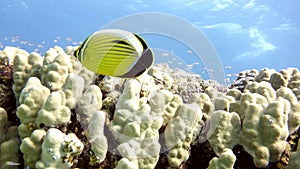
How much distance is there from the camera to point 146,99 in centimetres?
246

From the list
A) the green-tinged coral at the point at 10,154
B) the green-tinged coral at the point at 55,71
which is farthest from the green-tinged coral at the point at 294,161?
the green-tinged coral at the point at 10,154

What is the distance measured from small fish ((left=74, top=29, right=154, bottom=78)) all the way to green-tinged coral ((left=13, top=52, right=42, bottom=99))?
1.51 meters

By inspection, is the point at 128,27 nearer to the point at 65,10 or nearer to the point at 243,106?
the point at 243,106

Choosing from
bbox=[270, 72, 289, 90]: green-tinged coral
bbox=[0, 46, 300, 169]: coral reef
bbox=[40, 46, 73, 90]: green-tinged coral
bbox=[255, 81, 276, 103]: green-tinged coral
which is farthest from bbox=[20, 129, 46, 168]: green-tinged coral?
bbox=[270, 72, 289, 90]: green-tinged coral

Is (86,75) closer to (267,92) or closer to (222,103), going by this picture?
(222,103)

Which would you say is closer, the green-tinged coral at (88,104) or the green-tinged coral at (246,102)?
the green-tinged coral at (88,104)

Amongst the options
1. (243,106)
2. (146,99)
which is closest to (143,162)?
(146,99)

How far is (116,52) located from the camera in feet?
4.94

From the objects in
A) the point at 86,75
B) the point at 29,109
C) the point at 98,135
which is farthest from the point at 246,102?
the point at 29,109

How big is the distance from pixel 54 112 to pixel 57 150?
0.36m

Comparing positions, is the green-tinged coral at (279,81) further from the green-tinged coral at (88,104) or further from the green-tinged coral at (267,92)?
the green-tinged coral at (88,104)

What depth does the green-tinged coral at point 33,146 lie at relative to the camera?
2158 mm

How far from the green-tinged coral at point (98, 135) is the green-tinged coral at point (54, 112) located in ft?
0.90

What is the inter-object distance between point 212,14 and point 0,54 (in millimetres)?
51442
